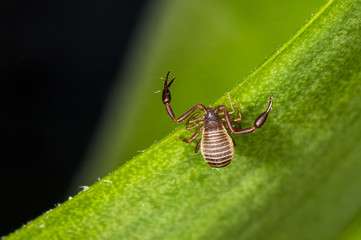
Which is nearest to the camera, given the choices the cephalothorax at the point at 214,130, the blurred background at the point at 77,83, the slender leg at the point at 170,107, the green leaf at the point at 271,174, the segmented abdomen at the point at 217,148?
the green leaf at the point at 271,174

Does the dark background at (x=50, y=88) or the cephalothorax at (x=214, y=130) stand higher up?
the cephalothorax at (x=214, y=130)

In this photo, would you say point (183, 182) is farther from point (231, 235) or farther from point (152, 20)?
point (152, 20)

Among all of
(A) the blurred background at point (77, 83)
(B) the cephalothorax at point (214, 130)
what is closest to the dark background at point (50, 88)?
(A) the blurred background at point (77, 83)

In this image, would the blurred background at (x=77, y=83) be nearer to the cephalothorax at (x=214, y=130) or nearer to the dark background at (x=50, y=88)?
the dark background at (x=50, y=88)

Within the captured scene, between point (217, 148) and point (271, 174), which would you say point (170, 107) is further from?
point (271, 174)

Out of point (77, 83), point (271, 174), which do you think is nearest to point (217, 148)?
point (271, 174)

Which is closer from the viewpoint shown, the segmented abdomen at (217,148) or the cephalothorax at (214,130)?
the segmented abdomen at (217,148)

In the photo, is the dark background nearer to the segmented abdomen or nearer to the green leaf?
the segmented abdomen

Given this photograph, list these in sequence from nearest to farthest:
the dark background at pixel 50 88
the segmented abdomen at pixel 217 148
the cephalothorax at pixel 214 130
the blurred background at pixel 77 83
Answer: the segmented abdomen at pixel 217 148 < the cephalothorax at pixel 214 130 < the blurred background at pixel 77 83 < the dark background at pixel 50 88
